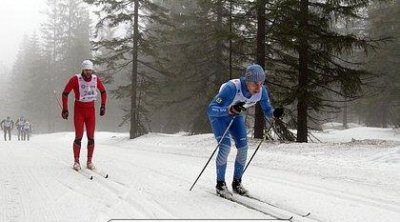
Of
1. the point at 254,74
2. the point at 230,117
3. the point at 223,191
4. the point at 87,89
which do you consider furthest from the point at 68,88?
the point at 254,74

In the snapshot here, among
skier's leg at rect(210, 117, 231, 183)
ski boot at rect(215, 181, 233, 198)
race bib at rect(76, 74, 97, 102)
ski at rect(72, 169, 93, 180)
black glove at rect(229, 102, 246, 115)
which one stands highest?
race bib at rect(76, 74, 97, 102)

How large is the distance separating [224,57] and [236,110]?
2173 centimetres

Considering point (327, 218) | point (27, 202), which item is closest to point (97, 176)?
point (27, 202)

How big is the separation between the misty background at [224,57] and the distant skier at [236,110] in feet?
33.6

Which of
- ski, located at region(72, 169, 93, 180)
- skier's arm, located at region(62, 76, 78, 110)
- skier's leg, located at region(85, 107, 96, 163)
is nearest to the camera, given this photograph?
ski, located at region(72, 169, 93, 180)

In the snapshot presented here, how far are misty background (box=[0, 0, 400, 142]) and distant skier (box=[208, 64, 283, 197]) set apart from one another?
10236 mm

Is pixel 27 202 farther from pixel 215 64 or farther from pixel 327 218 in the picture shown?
pixel 215 64

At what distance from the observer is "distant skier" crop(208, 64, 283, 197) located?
22.0 feet

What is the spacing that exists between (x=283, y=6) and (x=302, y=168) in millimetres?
8155

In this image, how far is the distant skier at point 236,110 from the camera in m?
6.69

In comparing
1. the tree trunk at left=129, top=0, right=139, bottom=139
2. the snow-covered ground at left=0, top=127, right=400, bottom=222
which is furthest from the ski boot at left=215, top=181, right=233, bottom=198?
the tree trunk at left=129, top=0, right=139, bottom=139

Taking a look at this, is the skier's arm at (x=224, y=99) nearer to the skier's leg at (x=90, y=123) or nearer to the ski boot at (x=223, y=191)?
the ski boot at (x=223, y=191)

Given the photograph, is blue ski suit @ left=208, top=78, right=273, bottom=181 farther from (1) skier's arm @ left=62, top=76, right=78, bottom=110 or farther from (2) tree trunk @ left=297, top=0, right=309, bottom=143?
(2) tree trunk @ left=297, top=0, right=309, bottom=143

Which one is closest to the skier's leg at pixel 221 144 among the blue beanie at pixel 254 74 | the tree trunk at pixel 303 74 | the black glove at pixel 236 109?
the black glove at pixel 236 109
